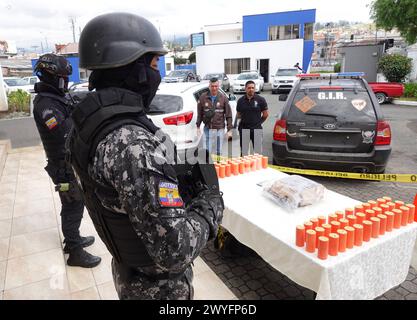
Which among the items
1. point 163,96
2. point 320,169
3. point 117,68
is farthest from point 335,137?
point 117,68

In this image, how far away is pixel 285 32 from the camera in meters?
32.3

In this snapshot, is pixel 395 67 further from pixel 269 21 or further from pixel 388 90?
pixel 269 21

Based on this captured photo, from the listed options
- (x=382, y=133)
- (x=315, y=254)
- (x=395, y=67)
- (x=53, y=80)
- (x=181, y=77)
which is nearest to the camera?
(x=315, y=254)

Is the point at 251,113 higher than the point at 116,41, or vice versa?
the point at 116,41

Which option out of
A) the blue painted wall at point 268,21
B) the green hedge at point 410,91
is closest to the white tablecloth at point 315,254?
the green hedge at point 410,91

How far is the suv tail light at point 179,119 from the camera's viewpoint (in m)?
5.59

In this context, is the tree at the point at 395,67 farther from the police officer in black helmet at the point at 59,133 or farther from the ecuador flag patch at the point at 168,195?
the ecuador flag patch at the point at 168,195

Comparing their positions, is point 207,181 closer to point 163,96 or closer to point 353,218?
point 353,218

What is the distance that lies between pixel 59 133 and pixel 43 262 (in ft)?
4.40

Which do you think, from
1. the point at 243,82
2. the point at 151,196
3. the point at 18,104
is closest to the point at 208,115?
the point at 151,196

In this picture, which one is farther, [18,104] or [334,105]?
[18,104]

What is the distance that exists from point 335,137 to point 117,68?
4.06 metres

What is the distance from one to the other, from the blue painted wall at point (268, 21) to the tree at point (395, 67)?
15.1 meters

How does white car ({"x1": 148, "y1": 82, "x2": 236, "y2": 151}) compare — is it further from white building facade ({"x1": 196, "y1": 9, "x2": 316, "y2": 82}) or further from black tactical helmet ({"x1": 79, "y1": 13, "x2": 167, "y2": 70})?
white building facade ({"x1": 196, "y1": 9, "x2": 316, "y2": 82})
